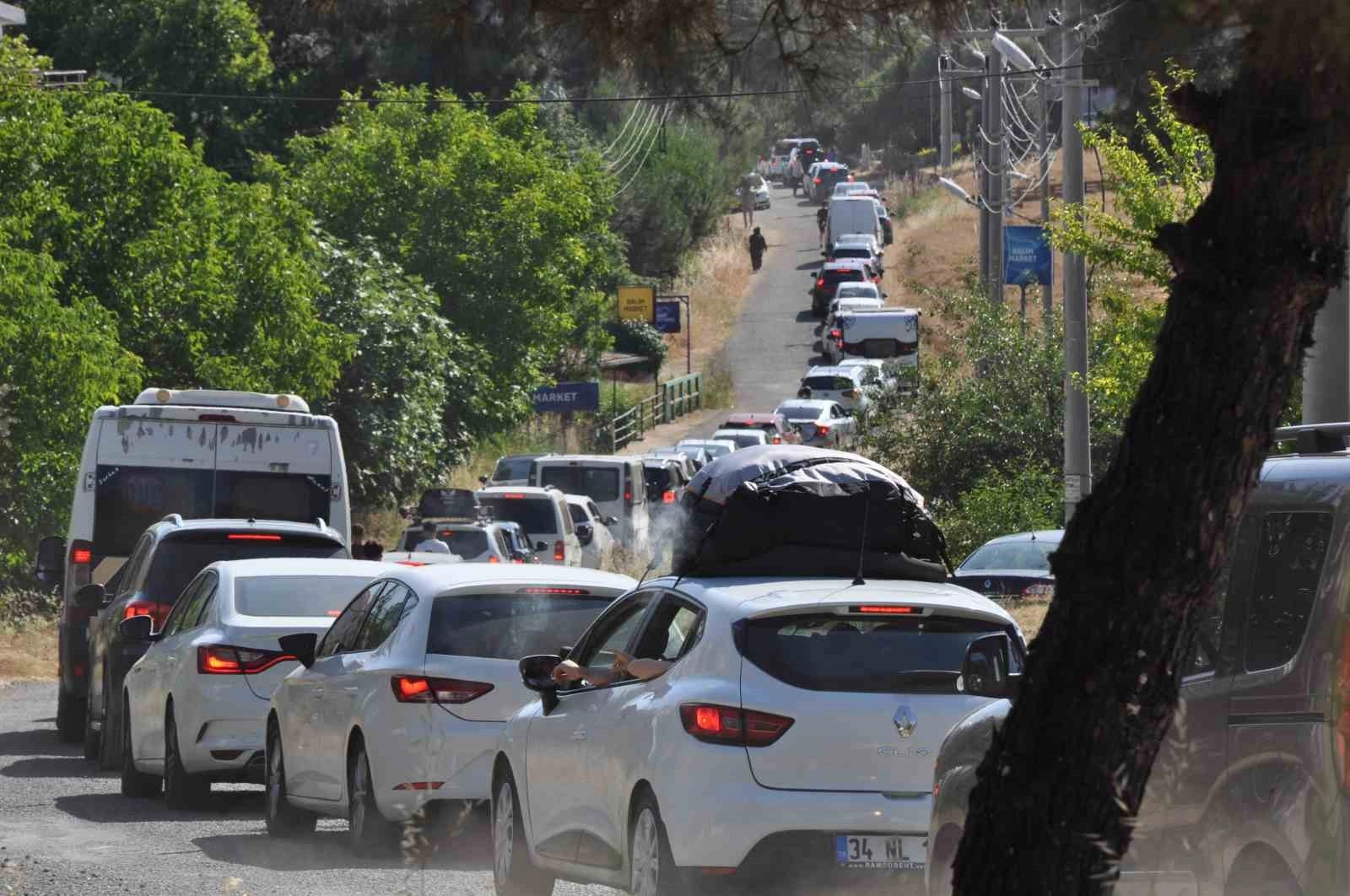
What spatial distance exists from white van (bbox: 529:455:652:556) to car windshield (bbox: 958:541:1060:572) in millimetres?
14117

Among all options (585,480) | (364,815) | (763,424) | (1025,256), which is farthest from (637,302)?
(364,815)

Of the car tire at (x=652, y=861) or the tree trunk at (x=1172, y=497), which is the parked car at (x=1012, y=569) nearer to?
the car tire at (x=652, y=861)

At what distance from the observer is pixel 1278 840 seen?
565 centimetres

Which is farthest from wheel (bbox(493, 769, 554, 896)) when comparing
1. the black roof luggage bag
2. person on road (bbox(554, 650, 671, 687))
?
the black roof luggage bag

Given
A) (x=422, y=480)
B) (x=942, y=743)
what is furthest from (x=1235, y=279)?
(x=422, y=480)

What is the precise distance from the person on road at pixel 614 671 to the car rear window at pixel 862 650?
1.66 ft

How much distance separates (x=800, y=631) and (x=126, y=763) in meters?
6.94

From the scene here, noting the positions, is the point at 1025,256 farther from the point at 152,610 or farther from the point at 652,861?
the point at 652,861

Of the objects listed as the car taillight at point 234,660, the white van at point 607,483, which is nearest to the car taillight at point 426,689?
the car taillight at point 234,660

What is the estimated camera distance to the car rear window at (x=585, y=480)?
34.5m

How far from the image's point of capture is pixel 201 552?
47.6 ft

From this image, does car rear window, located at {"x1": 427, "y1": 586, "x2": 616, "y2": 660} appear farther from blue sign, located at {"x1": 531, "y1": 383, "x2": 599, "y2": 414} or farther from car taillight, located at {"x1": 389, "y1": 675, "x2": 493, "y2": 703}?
blue sign, located at {"x1": 531, "y1": 383, "x2": 599, "y2": 414}

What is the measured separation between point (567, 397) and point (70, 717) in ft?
107

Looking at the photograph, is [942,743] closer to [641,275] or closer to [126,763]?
[126,763]
